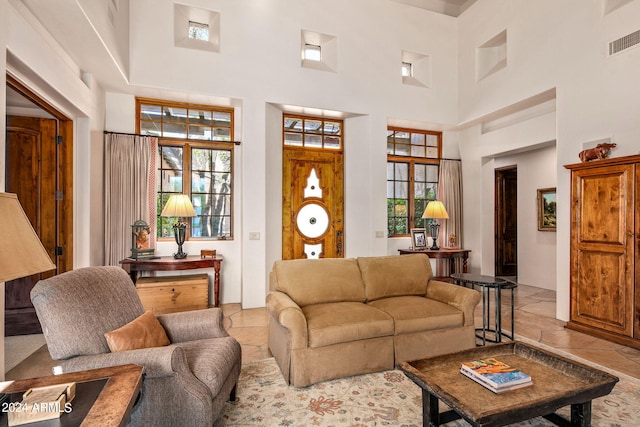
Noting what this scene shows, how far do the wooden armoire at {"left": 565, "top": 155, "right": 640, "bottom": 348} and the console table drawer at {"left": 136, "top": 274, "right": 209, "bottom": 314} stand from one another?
176 inches

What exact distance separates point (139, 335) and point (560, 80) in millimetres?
5303

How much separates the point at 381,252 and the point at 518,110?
3.11 m

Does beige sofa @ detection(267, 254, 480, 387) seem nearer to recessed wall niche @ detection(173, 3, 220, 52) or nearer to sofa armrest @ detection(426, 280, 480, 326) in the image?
sofa armrest @ detection(426, 280, 480, 326)

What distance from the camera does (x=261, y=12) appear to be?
4.81 metres

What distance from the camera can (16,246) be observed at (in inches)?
43.9

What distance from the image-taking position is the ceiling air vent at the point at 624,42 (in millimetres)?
3582

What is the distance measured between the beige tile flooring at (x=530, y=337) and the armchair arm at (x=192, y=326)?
86 centimetres

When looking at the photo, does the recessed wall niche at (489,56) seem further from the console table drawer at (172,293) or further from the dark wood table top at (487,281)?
the console table drawer at (172,293)

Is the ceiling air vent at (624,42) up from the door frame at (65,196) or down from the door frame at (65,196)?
up

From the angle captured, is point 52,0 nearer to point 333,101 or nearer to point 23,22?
point 23,22

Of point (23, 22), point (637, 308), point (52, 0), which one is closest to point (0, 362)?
point (23, 22)

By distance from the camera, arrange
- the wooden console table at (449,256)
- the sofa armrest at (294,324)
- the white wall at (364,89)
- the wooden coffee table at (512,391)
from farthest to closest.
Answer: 1. the wooden console table at (449,256)
2. the white wall at (364,89)
3. the sofa armrest at (294,324)
4. the wooden coffee table at (512,391)

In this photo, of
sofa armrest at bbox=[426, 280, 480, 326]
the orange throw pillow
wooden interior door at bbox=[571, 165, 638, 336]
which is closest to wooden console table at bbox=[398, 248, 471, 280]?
wooden interior door at bbox=[571, 165, 638, 336]

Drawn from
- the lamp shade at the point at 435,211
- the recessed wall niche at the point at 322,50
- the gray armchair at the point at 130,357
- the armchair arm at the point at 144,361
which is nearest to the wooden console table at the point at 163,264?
the gray armchair at the point at 130,357
